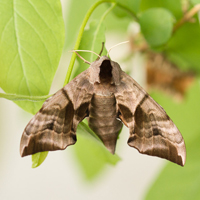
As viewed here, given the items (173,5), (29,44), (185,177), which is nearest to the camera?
Answer: (29,44)

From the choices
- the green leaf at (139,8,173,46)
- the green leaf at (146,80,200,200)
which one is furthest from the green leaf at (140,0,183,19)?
the green leaf at (146,80,200,200)

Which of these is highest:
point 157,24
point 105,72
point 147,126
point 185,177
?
point 157,24

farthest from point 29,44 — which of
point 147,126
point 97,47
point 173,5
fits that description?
point 173,5

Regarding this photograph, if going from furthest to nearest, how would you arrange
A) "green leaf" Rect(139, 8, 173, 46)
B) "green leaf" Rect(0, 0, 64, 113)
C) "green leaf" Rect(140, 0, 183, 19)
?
"green leaf" Rect(140, 0, 183, 19), "green leaf" Rect(139, 8, 173, 46), "green leaf" Rect(0, 0, 64, 113)

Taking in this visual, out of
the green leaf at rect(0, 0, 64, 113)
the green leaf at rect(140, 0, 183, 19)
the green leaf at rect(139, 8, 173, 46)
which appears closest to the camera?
the green leaf at rect(0, 0, 64, 113)

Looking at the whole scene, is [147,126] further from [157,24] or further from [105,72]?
[157,24]

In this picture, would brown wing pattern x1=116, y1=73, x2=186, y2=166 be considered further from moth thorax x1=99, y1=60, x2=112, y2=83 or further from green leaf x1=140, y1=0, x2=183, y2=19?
green leaf x1=140, y1=0, x2=183, y2=19

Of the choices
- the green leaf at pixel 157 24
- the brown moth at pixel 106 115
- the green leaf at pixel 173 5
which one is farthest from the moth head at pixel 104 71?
the green leaf at pixel 173 5
